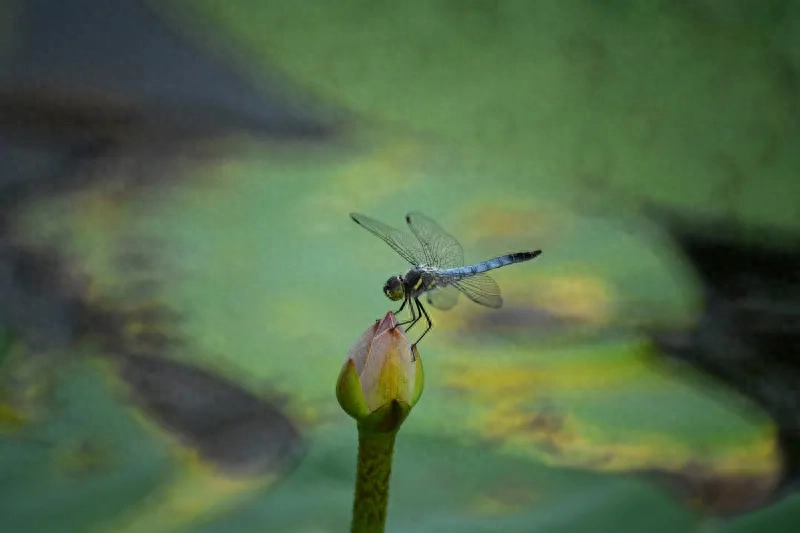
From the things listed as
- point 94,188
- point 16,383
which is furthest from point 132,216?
point 16,383

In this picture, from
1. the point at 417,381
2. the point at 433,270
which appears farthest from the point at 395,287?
the point at 417,381

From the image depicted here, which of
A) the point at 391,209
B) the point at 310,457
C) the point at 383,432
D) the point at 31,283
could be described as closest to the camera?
the point at 383,432

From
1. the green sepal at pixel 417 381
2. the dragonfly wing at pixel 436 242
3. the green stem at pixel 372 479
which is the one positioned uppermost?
the dragonfly wing at pixel 436 242

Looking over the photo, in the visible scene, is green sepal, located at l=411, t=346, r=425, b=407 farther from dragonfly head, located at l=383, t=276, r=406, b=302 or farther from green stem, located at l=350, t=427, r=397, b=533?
dragonfly head, located at l=383, t=276, r=406, b=302

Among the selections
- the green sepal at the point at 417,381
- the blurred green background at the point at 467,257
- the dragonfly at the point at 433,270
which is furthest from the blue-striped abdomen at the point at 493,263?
the green sepal at the point at 417,381

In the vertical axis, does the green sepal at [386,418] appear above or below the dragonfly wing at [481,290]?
below

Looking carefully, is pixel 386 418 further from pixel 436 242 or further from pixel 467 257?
pixel 467 257

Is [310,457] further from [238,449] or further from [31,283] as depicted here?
[31,283]

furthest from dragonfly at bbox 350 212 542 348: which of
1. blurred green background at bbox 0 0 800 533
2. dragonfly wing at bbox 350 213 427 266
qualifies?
blurred green background at bbox 0 0 800 533

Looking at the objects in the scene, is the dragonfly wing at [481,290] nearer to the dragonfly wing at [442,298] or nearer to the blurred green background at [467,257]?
the dragonfly wing at [442,298]
